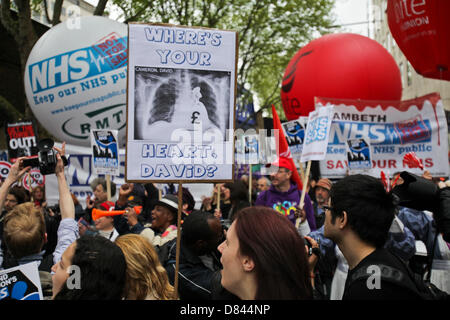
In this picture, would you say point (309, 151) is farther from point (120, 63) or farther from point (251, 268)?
point (251, 268)

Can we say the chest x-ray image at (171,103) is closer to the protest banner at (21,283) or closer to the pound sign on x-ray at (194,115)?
the pound sign on x-ray at (194,115)

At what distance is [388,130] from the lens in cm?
721

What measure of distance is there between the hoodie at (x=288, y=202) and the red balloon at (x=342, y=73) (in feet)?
10.6

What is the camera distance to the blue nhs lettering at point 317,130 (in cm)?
546

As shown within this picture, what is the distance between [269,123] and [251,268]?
35.3 feet

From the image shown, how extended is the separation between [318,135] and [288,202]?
937 millimetres

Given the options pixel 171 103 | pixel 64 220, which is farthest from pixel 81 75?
pixel 64 220

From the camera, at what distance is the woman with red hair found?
1671mm

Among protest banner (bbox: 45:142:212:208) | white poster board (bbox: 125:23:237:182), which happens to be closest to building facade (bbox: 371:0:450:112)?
protest banner (bbox: 45:142:212:208)

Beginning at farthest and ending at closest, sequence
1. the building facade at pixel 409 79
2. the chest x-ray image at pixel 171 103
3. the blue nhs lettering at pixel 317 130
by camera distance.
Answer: the building facade at pixel 409 79
the blue nhs lettering at pixel 317 130
the chest x-ray image at pixel 171 103

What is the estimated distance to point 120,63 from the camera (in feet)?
22.2

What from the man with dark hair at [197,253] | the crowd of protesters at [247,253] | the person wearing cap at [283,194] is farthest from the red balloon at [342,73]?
the man with dark hair at [197,253]

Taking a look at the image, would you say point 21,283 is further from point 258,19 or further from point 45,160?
point 258,19
